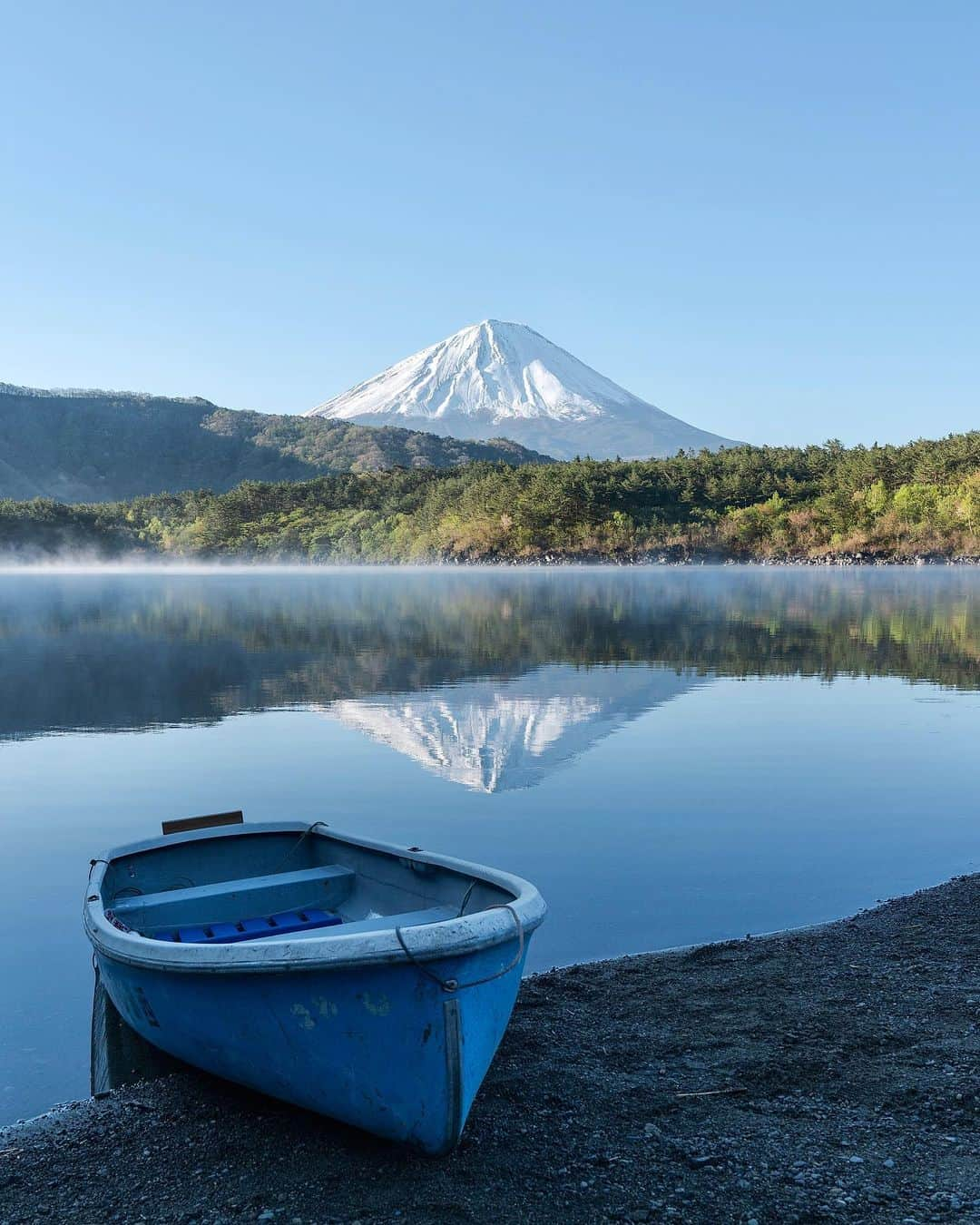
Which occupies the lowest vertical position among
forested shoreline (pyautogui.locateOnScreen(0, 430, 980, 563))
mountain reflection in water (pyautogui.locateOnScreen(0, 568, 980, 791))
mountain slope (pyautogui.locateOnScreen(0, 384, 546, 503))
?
mountain reflection in water (pyautogui.locateOnScreen(0, 568, 980, 791))

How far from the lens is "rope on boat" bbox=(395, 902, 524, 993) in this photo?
396 centimetres

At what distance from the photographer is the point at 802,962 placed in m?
6.18

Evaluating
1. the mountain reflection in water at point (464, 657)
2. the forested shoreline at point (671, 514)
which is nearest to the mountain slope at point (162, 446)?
the forested shoreline at point (671, 514)

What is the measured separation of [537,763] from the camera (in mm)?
12391

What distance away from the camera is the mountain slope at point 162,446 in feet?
550

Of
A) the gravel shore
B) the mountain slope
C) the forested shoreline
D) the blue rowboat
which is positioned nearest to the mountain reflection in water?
the gravel shore

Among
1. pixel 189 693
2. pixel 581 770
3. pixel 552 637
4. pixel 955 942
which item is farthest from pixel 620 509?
pixel 955 942

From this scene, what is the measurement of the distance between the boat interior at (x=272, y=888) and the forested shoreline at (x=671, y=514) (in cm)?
7145

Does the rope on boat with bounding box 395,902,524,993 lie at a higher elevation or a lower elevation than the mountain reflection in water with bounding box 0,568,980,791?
higher

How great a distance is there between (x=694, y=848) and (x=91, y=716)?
10535 mm

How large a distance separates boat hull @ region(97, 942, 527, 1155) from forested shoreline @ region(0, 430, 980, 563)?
73422 mm

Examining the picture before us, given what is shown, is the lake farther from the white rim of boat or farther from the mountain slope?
the mountain slope

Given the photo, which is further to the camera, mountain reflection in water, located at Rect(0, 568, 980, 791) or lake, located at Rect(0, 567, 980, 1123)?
mountain reflection in water, located at Rect(0, 568, 980, 791)

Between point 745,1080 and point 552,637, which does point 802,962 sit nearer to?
point 745,1080
